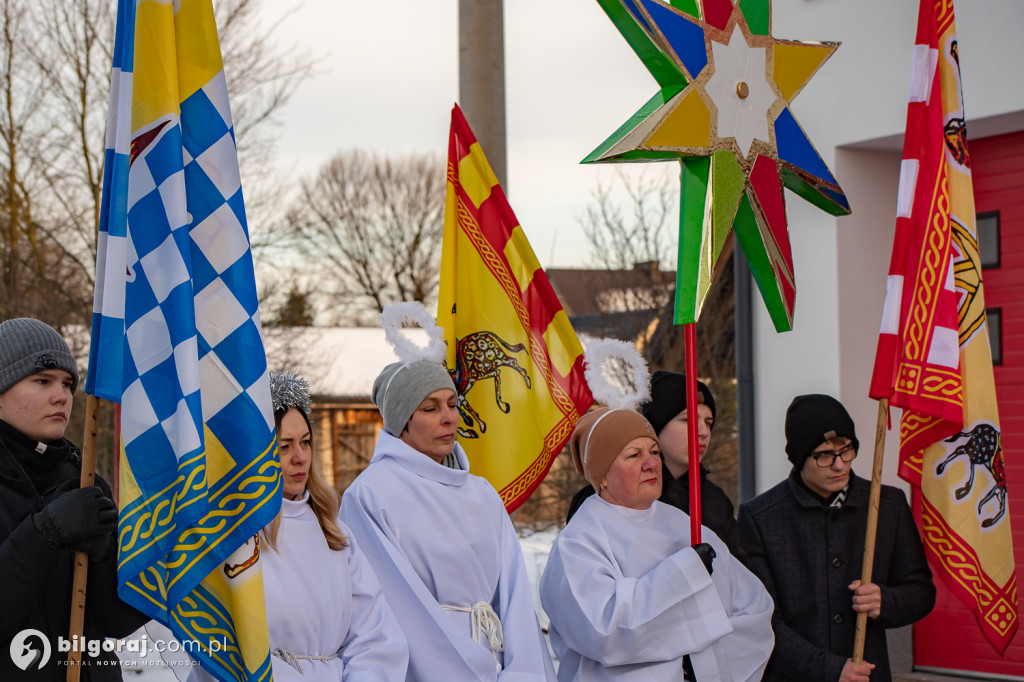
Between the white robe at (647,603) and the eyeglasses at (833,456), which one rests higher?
the eyeglasses at (833,456)

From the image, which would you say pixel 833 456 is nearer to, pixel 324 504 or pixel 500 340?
pixel 500 340

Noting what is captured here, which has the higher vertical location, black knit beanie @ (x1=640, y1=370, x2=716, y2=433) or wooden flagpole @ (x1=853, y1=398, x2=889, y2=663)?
black knit beanie @ (x1=640, y1=370, x2=716, y2=433)

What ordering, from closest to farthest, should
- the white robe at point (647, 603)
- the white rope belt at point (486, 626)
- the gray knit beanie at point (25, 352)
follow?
the gray knit beanie at point (25, 352) → the white robe at point (647, 603) → the white rope belt at point (486, 626)

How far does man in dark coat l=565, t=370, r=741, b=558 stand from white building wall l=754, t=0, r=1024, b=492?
7.00 feet

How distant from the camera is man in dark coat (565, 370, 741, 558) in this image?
4270 millimetres

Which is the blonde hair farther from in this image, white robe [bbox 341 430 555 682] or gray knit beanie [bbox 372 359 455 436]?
gray knit beanie [bbox 372 359 455 436]

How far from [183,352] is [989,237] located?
501cm

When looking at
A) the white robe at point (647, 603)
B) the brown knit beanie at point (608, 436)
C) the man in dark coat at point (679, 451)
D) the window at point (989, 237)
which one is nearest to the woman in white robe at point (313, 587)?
the white robe at point (647, 603)

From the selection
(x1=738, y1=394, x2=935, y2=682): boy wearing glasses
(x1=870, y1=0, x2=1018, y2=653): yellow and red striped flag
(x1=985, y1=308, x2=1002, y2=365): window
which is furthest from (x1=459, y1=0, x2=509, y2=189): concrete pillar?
(x1=738, y1=394, x2=935, y2=682): boy wearing glasses

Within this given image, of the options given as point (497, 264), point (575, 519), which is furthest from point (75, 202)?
point (575, 519)

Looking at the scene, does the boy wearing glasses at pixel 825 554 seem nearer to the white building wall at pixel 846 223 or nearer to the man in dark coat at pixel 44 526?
the white building wall at pixel 846 223

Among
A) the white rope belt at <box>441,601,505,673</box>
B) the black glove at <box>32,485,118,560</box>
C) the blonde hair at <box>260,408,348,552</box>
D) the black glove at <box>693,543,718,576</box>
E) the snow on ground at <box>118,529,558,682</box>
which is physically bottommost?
the snow on ground at <box>118,529,558,682</box>

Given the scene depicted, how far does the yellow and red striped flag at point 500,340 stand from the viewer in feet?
16.2

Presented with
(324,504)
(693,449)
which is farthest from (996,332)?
(324,504)
